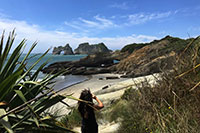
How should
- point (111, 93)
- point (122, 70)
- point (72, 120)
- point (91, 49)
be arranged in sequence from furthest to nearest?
1. point (91, 49)
2. point (122, 70)
3. point (111, 93)
4. point (72, 120)

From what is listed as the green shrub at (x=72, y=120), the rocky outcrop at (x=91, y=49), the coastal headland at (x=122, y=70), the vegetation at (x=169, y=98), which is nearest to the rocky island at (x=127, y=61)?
the coastal headland at (x=122, y=70)

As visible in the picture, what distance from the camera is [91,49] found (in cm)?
17988

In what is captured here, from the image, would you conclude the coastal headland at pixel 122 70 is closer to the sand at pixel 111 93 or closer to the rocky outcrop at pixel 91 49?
the sand at pixel 111 93

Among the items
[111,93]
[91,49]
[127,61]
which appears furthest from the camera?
[91,49]

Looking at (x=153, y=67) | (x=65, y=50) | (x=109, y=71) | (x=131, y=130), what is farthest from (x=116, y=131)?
(x=65, y=50)

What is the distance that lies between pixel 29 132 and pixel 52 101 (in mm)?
444

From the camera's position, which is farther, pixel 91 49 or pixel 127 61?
pixel 91 49

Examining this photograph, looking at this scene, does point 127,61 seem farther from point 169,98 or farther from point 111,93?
point 169,98

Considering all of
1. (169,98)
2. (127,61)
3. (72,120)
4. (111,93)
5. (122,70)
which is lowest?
(122,70)

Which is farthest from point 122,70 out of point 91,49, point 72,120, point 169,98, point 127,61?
point 91,49

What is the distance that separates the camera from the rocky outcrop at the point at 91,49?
161350 millimetres

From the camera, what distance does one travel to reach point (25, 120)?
6.49 ft

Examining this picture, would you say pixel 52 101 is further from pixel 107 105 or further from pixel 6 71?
pixel 107 105

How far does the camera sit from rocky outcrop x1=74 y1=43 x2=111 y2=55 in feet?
529
